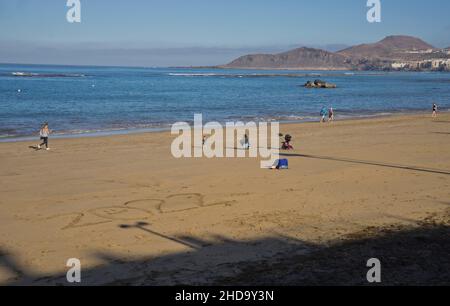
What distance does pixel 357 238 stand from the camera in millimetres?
9102

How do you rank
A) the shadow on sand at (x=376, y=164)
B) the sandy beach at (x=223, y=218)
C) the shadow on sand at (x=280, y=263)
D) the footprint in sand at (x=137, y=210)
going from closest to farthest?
the shadow on sand at (x=280, y=263), the sandy beach at (x=223, y=218), the footprint in sand at (x=137, y=210), the shadow on sand at (x=376, y=164)

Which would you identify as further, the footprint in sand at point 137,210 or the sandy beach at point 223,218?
the footprint in sand at point 137,210

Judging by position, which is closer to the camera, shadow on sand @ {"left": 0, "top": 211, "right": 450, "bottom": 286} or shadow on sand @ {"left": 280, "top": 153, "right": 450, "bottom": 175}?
shadow on sand @ {"left": 0, "top": 211, "right": 450, "bottom": 286}

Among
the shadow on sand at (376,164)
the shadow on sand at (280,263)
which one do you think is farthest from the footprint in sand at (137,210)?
the shadow on sand at (376,164)

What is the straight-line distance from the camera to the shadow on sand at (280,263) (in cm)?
707

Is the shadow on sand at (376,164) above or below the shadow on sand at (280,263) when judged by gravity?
A: above

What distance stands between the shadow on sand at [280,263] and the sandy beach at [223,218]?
27 millimetres

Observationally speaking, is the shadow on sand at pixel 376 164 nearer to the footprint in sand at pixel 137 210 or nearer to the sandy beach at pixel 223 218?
the sandy beach at pixel 223 218

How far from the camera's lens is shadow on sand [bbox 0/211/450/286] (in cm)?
707

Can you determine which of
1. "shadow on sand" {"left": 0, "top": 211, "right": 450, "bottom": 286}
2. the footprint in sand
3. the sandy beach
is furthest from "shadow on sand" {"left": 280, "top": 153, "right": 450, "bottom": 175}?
"shadow on sand" {"left": 0, "top": 211, "right": 450, "bottom": 286}

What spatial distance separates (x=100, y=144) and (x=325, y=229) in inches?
574

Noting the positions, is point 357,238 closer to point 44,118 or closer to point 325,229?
point 325,229

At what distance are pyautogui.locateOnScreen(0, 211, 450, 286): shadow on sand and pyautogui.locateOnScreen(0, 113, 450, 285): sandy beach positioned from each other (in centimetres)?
3

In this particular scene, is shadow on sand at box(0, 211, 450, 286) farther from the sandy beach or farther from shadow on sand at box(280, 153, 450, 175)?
shadow on sand at box(280, 153, 450, 175)
